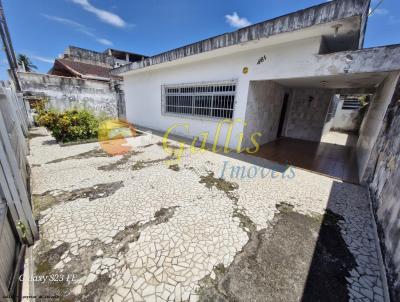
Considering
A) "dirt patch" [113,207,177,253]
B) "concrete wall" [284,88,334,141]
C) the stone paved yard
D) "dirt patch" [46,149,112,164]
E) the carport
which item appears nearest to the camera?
the stone paved yard

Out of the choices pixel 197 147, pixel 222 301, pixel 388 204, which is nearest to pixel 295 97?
pixel 197 147

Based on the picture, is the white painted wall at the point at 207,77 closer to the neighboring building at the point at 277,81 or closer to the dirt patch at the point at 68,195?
the neighboring building at the point at 277,81

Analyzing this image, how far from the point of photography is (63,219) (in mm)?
2209

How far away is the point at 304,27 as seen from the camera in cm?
315

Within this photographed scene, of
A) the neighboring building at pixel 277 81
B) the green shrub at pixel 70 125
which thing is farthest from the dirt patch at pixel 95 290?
the green shrub at pixel 70 125

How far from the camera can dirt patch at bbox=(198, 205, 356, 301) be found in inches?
56.2

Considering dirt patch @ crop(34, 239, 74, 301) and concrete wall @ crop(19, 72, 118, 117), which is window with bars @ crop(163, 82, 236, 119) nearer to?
dirt patch @ crop(34, 239, 74, 301)

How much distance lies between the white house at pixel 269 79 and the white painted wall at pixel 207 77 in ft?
0.08

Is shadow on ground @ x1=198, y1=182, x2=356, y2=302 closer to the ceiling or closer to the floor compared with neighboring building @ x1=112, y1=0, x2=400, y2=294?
closer to the floor

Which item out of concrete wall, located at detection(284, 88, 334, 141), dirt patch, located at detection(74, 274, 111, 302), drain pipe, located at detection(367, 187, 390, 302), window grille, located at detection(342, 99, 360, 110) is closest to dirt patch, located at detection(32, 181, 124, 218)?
dirt patch, located at detection(74, 274, 111, 302)

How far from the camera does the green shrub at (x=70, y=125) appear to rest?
550 cm

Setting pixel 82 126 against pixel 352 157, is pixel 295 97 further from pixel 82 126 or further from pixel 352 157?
pixel 82 126

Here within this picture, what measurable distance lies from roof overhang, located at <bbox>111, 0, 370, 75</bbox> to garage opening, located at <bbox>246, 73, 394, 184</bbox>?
112cm

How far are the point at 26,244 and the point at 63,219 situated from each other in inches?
16.9
